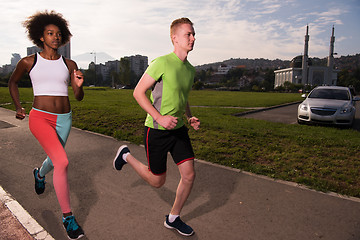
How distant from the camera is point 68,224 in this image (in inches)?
105

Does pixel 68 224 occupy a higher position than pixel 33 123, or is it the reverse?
pixel 33 123

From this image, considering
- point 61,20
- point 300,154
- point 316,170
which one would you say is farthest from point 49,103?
point 300,154

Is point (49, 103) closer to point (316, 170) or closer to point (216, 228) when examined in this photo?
point (216, 228)

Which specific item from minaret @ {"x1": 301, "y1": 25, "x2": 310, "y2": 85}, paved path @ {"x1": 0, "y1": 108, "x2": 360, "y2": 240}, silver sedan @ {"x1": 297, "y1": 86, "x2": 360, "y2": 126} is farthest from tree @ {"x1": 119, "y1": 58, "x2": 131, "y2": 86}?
minaret @ {"x1": 301, "y1": 25, "x2": 310, "y2": 85}

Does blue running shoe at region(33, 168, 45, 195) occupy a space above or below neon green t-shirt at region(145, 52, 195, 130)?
below

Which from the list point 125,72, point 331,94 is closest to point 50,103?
point 331,94

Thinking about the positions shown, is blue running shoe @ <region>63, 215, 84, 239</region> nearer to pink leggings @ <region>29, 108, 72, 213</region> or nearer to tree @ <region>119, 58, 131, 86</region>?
pink leggings @ <region>29, 108, 72, 213</region>

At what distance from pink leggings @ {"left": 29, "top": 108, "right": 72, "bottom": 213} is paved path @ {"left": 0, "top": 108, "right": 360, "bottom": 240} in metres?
0.40

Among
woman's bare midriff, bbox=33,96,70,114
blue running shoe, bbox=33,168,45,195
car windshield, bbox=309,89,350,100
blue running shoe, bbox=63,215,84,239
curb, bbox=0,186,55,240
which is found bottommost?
curb, bbox=0,186,55,240

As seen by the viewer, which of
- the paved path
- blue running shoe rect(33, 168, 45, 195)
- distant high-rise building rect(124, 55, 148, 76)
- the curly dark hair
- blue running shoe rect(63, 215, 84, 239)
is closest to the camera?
blue running shoe rect(63, 215, 84, 239)

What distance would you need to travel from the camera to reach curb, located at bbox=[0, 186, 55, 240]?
2.67 metres

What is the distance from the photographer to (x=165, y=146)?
105 inches

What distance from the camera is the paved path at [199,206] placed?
284cm

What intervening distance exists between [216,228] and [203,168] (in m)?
1.94
